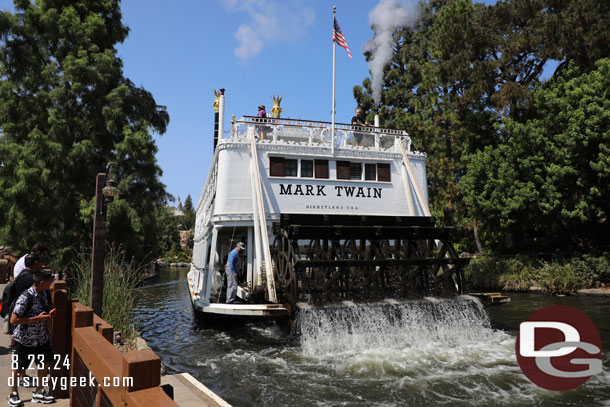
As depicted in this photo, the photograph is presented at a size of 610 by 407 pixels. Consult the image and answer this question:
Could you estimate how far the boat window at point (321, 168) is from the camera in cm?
1373

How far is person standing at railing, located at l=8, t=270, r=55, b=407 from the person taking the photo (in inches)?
184

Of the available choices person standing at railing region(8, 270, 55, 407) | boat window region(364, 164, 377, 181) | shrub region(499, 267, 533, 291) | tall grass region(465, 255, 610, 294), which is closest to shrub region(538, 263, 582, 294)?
tall grass region(465, 255, 610, 294)

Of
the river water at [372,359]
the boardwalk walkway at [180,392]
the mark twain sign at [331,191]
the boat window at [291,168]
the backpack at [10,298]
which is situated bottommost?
the river water at [372,359]

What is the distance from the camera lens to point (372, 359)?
336 inches

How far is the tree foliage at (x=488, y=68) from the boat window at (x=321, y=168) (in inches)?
408

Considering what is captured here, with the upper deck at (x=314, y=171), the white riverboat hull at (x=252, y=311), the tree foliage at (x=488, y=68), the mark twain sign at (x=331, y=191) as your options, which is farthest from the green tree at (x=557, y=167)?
the white riverboat hull at (x=252, y=311)

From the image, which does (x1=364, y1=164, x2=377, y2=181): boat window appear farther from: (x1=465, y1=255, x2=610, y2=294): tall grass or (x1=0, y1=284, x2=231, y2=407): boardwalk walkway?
(x1=465, y1=255, x2=610, y2=294): tall grass

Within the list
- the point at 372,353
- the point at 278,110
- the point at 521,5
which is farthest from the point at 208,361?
the point at 521,5

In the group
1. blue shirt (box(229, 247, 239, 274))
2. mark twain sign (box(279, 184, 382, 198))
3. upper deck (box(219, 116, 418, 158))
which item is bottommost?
blue shirt (box(229, 247, 239, 274))

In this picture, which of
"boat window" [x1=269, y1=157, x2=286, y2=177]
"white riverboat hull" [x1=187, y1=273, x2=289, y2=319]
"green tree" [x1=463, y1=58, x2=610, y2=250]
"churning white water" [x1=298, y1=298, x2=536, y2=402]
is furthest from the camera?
"green tree" [x1=463, y1=58, x2=610, y2=250]

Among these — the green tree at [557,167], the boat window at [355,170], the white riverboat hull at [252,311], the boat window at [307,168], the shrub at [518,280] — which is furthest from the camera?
the shrub at [518,280]

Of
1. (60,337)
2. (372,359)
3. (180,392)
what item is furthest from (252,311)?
(60,337)

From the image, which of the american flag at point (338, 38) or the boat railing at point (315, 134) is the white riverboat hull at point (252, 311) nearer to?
the boat railing at point (315, 134)

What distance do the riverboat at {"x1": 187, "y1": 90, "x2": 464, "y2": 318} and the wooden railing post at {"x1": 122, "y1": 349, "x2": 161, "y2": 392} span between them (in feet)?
24.8
